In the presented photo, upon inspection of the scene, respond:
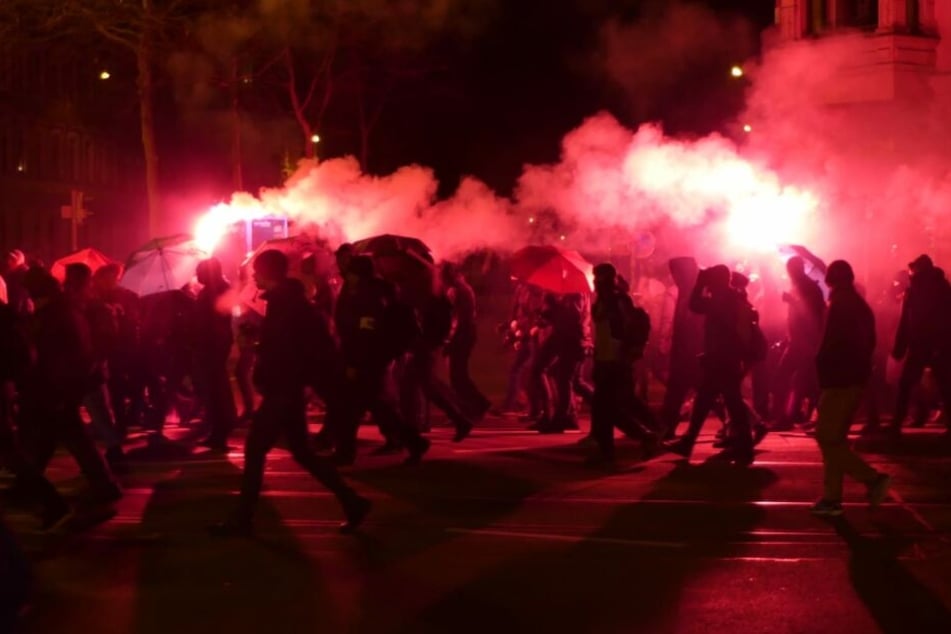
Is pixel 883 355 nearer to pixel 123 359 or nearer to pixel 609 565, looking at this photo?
pixel 123 359

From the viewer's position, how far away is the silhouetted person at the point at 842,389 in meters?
9.53

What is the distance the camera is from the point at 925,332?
13.6 meters

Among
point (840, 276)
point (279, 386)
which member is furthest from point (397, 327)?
point (840, 276)

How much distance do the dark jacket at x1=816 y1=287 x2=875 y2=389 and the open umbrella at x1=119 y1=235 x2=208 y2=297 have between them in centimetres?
738

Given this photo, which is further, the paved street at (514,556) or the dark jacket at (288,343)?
the dark jacket at (288,343)

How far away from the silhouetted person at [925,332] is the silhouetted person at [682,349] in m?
1.81

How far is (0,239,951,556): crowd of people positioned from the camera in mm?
9117

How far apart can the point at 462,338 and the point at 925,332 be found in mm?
4315

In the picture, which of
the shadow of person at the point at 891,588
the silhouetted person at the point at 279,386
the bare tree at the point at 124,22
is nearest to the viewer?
the shadow of person at the point at 891,588

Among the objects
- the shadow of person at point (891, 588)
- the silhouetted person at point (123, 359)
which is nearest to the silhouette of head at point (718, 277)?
the shadow of person at point (891, 588)

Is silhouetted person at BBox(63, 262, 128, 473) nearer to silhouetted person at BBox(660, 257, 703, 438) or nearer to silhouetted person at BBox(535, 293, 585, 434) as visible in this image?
silhouetted person at BBox(535, 293, 585, 434)

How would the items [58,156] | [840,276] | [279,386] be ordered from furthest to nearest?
[58,156]
[840,276]
[279,386]

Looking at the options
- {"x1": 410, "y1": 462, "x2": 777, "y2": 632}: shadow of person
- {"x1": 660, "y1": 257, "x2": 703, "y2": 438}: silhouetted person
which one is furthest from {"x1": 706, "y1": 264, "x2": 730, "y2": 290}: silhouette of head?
{"x1": 410, "y1": 462, "x2": 777, "y2": 632}: shadow of person

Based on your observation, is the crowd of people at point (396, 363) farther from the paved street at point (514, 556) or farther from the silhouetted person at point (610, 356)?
the paved street at point (514, 556)
